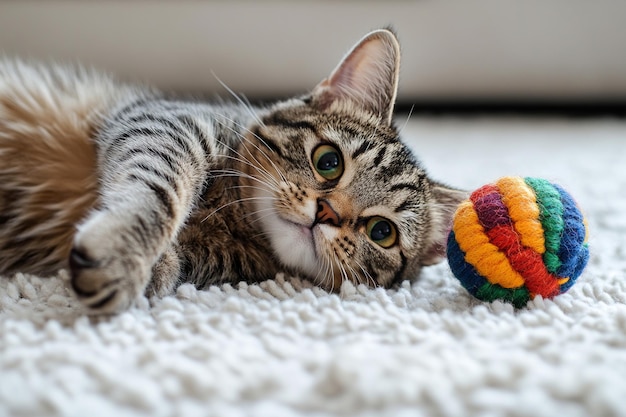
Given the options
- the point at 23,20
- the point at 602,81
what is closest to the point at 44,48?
the point at 23,20

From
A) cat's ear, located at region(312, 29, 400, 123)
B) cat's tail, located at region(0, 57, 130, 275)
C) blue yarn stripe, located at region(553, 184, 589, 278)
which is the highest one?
cat's ear, located at region(312, 29, 400, 123)

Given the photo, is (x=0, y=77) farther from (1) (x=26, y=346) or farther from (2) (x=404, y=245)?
(2) (x=404, y=245)

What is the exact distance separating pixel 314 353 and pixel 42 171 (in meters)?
0.71

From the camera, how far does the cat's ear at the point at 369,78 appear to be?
1063 mm

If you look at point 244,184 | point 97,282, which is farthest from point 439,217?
point 97,282

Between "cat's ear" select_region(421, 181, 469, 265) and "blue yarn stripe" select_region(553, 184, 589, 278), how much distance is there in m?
0.26

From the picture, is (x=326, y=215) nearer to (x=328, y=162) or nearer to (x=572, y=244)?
(x=328, y=162)

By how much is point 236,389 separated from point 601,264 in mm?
769

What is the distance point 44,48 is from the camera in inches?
80.3

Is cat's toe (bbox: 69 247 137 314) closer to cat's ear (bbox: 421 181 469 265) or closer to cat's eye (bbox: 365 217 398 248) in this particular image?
cat's eye (bbox: 365 217 398 248)

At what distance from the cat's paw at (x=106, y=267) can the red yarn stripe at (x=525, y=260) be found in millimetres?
503

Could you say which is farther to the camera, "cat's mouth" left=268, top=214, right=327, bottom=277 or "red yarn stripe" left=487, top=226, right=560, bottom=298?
"cat's mouth" left=268, top=214, right=327, bottom=277

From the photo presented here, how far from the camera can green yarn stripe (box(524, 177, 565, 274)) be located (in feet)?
2.55

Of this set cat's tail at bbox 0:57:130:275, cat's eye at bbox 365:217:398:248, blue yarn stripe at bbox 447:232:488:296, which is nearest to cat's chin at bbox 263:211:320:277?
cat's eye at bbox 365:217:398:248
